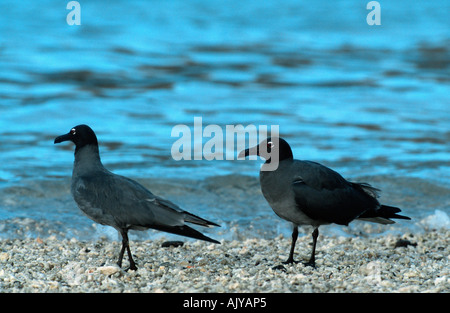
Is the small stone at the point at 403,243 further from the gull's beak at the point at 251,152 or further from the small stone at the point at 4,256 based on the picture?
the small stone at the point at 4,256

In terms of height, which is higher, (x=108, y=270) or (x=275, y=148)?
(x=275, y=148)

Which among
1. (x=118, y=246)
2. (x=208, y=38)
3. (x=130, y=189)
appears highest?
(x=208, y=38)

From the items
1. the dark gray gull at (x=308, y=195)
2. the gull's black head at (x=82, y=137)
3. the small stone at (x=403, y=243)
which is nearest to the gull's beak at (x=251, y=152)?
the dark gray gull at (x=308, y=195)

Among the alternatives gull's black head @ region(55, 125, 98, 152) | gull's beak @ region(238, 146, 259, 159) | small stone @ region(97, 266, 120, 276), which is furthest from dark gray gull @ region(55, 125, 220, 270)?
gull's beak @ region(238, 146, 259, 159)

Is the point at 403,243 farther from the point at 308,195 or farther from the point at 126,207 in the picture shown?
the point at 126,207

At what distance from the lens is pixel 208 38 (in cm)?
2325

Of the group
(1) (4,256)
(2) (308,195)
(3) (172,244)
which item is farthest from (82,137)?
(2) (308,195)

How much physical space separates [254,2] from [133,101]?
15.8 metres

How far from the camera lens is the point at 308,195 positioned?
20.9 ft

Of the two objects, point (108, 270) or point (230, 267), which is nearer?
point (108, 270)

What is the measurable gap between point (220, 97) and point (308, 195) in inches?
393

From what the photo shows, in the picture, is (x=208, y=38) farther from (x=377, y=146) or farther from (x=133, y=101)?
(x=377, y=146)

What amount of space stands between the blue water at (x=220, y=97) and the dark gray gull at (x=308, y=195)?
1676 millimetres
